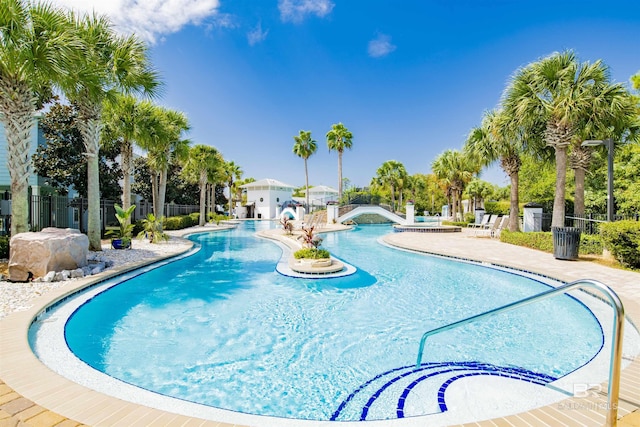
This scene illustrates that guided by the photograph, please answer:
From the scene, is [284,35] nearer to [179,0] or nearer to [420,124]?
[179,0]

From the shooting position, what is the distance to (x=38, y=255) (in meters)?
7.10

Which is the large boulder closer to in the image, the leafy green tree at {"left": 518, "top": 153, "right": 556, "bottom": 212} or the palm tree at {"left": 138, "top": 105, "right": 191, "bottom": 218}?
the palm tree at {"left": 138, "top": 105, "right": 191, "bottom": 218}

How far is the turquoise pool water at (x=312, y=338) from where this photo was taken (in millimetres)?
3744

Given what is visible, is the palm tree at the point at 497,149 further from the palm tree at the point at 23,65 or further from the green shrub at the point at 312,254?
the palm tree at the point at 23,65

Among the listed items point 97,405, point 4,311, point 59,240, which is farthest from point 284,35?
point 97,405

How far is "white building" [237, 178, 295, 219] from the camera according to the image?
152 ft

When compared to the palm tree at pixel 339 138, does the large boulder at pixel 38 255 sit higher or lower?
lower

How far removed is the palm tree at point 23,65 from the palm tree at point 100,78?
1.50 metres

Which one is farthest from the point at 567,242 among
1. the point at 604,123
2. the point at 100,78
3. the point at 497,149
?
the point at 100,78

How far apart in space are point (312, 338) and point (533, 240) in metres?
12.2

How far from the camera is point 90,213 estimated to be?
35.0 ft

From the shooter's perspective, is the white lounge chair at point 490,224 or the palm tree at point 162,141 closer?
the palm tree at point 162,141

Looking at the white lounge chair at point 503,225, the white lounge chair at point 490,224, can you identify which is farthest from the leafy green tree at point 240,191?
the white lounge chair at point 503,225

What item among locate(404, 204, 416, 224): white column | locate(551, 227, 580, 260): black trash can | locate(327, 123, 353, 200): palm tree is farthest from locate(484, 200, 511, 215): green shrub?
locate(551, 227, 580, 260): black trash can
